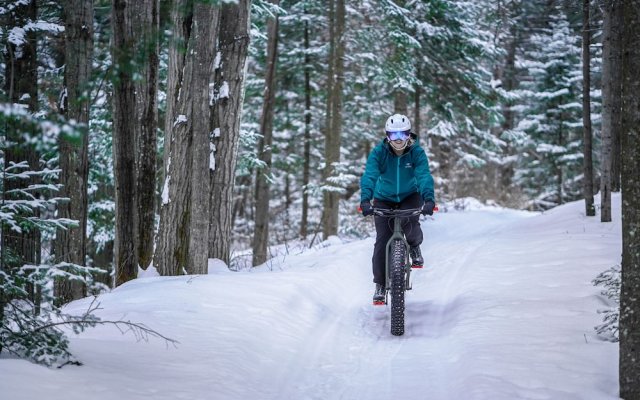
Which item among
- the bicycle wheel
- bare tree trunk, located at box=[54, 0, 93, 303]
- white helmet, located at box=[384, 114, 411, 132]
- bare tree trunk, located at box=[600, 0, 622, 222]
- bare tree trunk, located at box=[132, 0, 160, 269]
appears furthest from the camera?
bare tree trunk, located at box=[600, 0, 622, 222]

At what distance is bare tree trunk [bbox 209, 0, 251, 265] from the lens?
9.32 m

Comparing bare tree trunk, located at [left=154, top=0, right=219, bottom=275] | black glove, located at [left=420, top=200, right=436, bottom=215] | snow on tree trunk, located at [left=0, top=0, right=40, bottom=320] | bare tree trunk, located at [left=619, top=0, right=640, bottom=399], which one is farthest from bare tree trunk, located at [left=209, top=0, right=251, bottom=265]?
bare tree trunk, located at [left=619, top=0, right=640, bottom=399]

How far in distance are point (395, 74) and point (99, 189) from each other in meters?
10.1

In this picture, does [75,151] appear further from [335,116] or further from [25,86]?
[335,116]

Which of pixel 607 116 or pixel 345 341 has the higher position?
pixel 607 116

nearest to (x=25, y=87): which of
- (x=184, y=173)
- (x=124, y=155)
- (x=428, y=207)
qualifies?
(x=124, y=155)

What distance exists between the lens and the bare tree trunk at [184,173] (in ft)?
26.8

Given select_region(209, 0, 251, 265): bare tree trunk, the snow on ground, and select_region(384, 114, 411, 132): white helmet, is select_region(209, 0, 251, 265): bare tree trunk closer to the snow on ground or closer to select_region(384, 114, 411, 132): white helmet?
the snow on ground

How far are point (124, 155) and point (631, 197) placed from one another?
7.22 metres

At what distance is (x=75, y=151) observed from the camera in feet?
30.0

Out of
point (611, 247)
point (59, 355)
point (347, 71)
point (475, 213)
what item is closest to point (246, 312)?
point (59, 355)

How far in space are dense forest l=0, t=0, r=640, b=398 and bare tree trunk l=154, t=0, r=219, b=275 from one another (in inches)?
1.1

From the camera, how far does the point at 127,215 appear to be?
927 centimetres

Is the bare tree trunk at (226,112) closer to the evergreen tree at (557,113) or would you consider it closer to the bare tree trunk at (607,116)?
the bare tree trunk at (607,116)
